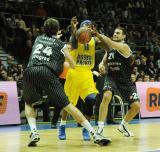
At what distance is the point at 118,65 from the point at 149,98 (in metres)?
6.72

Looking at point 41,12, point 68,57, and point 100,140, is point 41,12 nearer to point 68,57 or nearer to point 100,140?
point 68,57

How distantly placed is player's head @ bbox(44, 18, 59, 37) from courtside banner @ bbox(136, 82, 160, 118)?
7841 mm

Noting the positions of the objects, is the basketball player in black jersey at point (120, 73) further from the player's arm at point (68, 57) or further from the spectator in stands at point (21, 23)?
the spectator in stands at point (21, 23)

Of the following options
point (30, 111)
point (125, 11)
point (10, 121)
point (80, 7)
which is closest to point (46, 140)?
point (30, 111)

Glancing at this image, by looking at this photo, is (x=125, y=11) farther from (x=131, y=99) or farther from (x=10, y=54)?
(x=131, y=99)

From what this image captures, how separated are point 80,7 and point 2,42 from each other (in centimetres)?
562

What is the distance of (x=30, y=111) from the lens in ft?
24.6

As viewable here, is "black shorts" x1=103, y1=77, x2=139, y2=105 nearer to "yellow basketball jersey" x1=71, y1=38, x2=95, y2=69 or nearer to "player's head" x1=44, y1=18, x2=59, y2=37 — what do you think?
"yellow basketball jersey" x1=71, y1=38, x2=95, y2=69

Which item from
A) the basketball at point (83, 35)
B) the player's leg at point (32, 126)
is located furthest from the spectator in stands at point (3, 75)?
the player's leg at point (32, 126)

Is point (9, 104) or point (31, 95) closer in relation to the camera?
point (31, 95)

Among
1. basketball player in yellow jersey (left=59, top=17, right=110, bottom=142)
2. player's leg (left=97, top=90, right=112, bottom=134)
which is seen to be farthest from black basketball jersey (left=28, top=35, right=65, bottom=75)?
player's leg (left=97, top=90, right=112, bottom=134)

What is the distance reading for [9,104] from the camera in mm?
12156

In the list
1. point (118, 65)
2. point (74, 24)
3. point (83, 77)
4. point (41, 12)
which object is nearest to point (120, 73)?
point (118, 65)

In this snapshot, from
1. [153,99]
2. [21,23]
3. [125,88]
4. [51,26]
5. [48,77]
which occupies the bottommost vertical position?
[153,99]
